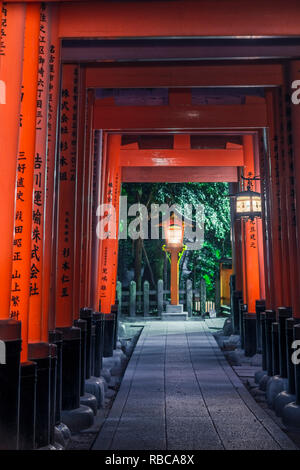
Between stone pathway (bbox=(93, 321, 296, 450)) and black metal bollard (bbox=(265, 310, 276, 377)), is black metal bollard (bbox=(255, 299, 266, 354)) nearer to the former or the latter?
stone pathway (bbox=(93, 321, 296, 450))

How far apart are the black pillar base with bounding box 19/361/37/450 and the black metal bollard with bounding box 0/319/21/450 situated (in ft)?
0.90

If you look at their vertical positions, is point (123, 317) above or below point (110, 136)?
below

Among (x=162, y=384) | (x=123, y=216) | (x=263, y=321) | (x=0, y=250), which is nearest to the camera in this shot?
(x=0, y=250)

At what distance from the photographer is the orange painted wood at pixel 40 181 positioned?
13.4 ft

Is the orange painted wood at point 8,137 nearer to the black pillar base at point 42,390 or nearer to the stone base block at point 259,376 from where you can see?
the black pillar base at point 42,390

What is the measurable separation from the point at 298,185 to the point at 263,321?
3034 millimetres

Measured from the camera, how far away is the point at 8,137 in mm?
3547

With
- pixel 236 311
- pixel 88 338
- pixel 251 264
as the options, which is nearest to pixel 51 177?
pixel 88 338

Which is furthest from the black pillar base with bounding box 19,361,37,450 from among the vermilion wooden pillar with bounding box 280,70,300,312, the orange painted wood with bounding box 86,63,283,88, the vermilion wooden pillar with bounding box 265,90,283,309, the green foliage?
the green foliage

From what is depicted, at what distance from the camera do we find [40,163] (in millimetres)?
4199

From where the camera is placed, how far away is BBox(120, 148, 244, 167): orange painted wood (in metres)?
11.2

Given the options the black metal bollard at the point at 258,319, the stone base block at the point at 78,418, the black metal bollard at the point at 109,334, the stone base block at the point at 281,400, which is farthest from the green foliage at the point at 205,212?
the stone base block at the point at 78,418
